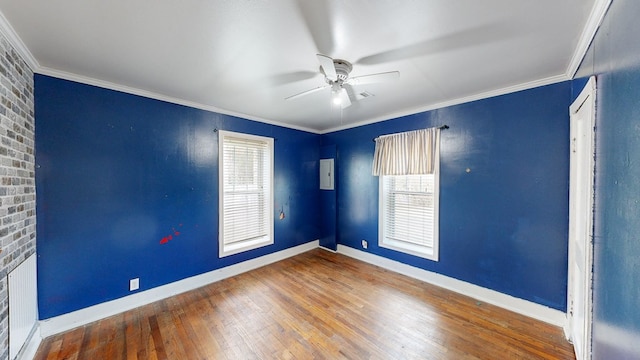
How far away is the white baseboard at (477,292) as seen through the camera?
229 centimetres

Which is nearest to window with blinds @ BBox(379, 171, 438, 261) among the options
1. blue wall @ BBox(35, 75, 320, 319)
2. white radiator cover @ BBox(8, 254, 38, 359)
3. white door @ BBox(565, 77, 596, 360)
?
white door @ BBox(565, 77, 596, 360)

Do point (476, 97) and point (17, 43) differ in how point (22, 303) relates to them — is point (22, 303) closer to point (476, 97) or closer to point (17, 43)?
point (17, 43)

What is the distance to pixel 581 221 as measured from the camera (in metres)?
1.90

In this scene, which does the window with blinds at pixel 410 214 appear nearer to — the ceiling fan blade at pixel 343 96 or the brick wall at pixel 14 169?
the ceiling fan blade at pixel 343 96

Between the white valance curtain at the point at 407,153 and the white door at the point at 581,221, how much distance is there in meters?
1.29

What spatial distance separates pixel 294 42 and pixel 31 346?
325 cm

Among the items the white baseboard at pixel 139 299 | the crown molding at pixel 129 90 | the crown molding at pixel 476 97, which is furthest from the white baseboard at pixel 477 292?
the crown molding at pixel 129 90

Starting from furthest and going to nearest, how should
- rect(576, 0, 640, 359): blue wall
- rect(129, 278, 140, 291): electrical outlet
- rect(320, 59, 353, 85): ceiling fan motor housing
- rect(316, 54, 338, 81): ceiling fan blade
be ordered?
rect(129, 278, 140, 291): electrical outlet
rect(320, 59, 353, 85): ceiling fan motor housing
rect(316, 54, 338, 81): ceiling fan blade
rect(576, 0, 640, 359): blue wall

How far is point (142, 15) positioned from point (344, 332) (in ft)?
9.53

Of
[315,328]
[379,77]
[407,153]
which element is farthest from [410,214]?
[379,77]

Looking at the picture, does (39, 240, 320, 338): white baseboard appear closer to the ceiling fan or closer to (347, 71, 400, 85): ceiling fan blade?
the ceiling fan

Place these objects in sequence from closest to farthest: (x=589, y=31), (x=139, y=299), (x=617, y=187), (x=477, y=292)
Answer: (x=617, y=187)
(x=589, y=31)
(x=139, y=299)
(x=477, y=292)

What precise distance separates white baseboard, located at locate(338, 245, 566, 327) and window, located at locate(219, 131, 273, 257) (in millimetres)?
1890

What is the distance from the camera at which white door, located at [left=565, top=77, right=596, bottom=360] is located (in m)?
1.50
